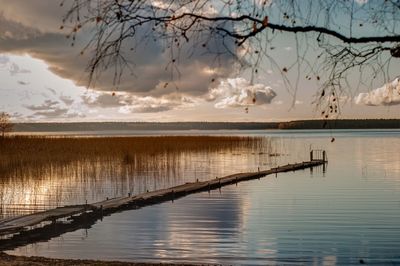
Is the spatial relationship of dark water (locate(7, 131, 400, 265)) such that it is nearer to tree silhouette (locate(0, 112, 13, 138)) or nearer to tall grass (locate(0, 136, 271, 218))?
tall grass (locate(0, 136, 271, 218))

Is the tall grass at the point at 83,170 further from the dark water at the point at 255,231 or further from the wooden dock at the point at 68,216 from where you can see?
the dark water at the point at 255,231

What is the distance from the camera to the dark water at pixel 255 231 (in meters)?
16.8

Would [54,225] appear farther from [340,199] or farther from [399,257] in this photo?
[340,199]

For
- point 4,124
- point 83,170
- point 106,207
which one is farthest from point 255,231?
point 4,124

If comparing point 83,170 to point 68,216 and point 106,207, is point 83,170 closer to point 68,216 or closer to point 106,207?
point 106,207

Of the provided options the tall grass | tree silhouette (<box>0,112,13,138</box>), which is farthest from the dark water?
tree silhouette (<box>0,112,13,138</box>)

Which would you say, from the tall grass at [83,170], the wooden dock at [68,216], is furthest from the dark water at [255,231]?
the tall grass at [83,170]

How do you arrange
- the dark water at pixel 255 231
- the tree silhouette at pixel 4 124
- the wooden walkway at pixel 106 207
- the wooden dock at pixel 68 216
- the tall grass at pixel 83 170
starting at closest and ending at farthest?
the dark water at pixel 255 231 → the wooden dock at pixel 68 216 → the wooden walkway at pixel 106 207 → the tall grass at pixel 83 170 → the tree silhouette at pixel 4 124

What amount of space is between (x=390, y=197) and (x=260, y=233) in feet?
39.7

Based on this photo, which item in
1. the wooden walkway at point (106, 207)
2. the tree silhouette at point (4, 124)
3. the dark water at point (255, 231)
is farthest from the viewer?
the tree silhouette at point (4, 124)

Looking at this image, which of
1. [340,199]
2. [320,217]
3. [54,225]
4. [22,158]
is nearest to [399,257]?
[320,217]

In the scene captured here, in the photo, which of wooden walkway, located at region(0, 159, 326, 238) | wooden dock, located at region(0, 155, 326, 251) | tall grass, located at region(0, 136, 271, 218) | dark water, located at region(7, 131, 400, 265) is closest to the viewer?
dark water, located at region(7, 131, 400, 265)

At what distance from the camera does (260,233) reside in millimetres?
20281

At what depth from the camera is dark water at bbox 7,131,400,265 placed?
1683cm
